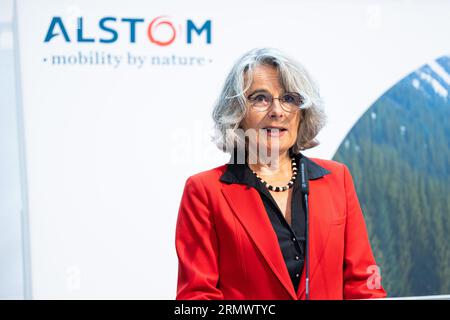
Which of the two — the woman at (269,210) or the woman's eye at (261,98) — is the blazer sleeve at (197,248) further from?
the woman's eye at (261,98)

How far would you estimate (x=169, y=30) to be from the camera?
3.40 m

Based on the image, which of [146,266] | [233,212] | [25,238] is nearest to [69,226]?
[25,238]

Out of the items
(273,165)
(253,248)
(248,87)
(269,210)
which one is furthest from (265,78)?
(253,248)

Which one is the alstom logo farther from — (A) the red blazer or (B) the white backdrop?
(A) the red blazer

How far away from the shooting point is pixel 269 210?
2238 millimetres

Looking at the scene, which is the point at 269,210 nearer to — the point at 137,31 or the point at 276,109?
the point at 276,109

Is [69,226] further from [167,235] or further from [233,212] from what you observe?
[233,212]

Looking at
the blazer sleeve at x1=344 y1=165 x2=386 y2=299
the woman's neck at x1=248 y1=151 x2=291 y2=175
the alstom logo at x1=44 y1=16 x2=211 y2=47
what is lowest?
the blazer sleeve at x1=344 y1=165 x2=386 y2=299

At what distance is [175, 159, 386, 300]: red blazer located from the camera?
7.00ft

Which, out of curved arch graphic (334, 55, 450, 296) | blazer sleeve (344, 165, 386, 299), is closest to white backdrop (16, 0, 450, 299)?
curved arch graphic (334, 55, 450, 296)

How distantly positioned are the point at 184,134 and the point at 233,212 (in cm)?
132

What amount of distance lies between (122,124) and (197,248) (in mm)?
1410

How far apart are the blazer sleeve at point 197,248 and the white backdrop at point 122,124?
1206mm

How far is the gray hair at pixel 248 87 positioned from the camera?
7.55ft
